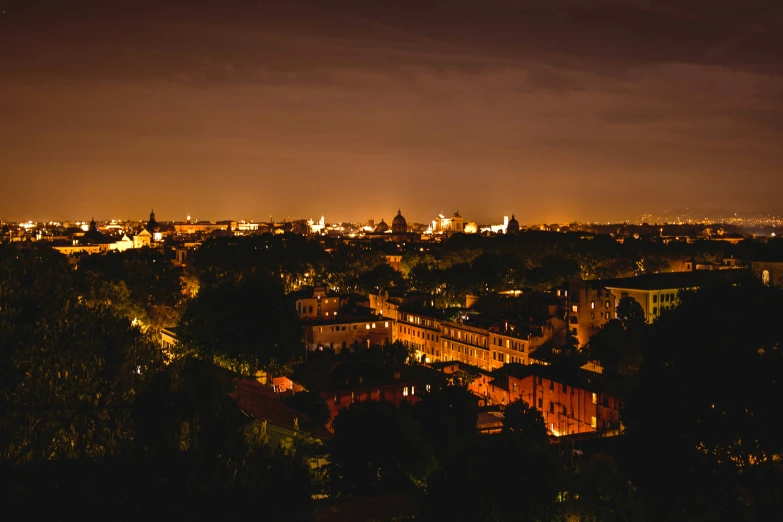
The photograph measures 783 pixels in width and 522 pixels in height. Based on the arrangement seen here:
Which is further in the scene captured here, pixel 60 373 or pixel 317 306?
pixel 317 306

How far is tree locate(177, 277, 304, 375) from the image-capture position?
2534 cm

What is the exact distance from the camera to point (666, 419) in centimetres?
1396

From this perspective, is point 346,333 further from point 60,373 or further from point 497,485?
point 60,373

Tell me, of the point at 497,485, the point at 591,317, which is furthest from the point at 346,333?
the point at 497,485

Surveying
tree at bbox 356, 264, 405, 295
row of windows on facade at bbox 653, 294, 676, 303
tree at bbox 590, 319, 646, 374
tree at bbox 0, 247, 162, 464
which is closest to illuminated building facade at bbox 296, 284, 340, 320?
tree at bbox 356, 264, 405, 295

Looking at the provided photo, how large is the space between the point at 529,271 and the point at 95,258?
113 feet

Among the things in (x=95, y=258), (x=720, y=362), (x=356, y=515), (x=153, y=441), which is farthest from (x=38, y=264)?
(x=95, y=258)

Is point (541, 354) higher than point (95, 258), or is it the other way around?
point (95, 258)

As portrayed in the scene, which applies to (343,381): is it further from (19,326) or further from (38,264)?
(19,326)

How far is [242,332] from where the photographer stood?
84.5ft

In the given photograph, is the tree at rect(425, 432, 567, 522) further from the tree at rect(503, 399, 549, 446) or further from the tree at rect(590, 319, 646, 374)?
the tree at rect(590, 319, 646, 374)

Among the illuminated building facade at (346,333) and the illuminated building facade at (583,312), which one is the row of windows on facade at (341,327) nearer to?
the illuminated building facade at (346,333)

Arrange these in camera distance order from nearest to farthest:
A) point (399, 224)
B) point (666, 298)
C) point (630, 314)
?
1. point (630, 314)
2. point (666, 298)
3. point (399, 224)

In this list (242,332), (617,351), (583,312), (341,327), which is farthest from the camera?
Result: (583,312)
